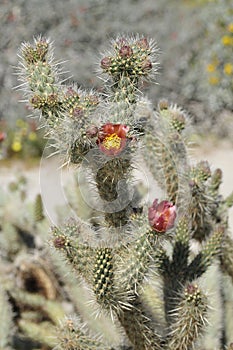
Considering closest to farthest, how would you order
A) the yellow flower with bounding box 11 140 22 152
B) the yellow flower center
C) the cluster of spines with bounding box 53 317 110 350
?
the yellow flower center
the cluster of spines with bounding box 53 317 110 350
the yellow flower with bounding box 11 140 22 152

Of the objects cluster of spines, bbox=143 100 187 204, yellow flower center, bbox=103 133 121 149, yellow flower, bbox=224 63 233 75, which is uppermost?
yellow flower, bbox=224 63 233 75

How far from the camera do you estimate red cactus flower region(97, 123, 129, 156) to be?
236 centimetres

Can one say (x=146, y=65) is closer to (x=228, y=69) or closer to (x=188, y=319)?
(x=188, y=319)

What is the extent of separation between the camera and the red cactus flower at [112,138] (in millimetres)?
2361

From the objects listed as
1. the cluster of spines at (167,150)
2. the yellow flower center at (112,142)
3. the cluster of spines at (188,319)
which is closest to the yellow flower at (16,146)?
the cluster of spines at (167,150)

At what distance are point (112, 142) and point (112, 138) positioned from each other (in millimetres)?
15

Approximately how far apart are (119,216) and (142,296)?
0.58 m

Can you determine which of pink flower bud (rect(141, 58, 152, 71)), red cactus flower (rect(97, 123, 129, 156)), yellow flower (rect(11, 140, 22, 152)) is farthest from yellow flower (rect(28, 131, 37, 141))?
red cactus flower (rect(97, 123, 129, 156))

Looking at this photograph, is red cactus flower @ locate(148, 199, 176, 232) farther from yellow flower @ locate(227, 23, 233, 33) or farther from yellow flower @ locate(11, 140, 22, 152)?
yellow flower @ locate(227, 23, 233, 33)

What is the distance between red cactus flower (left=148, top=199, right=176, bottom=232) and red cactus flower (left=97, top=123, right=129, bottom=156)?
9.3 inches

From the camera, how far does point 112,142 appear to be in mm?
2365

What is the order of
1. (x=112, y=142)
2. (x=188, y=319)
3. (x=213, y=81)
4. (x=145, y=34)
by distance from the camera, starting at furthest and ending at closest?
1. (x=145, y=34)
2. (x=213, y=81)
3. (x=188, y=319)
4. (x=112, y=142)

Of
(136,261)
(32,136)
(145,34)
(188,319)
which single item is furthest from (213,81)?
(136,261)

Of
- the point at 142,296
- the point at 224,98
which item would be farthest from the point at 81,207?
the point at 224,98
